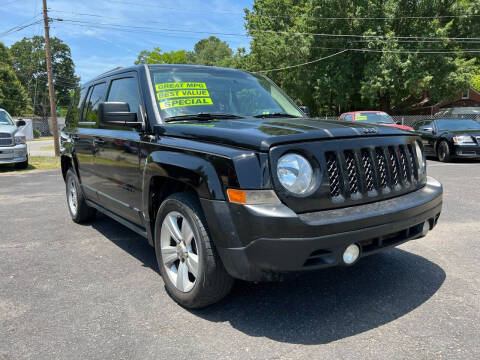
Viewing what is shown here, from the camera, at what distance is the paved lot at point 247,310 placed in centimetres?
241

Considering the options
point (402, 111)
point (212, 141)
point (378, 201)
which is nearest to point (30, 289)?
point (212, 141)

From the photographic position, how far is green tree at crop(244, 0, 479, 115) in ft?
92.1

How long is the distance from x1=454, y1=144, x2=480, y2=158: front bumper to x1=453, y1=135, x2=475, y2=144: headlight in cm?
14

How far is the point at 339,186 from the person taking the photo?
2.55 metres

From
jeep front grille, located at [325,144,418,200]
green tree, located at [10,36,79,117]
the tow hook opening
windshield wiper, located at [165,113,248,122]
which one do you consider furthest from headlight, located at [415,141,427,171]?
green tree, located at [10,36,79,117]

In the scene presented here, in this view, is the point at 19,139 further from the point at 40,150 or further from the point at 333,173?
the point at 333,173

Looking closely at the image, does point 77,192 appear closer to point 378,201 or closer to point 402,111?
point 378,201

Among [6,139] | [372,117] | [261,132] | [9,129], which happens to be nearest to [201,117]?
[261,132]

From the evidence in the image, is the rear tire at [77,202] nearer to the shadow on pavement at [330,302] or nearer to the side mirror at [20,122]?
the shadow on pavement at [330,302]

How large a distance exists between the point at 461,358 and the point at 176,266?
1.95 metres

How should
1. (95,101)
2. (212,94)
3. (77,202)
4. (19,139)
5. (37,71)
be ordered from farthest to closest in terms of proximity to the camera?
(37,71)
(19,139)
(77,202)
(95,101)
(212,94)

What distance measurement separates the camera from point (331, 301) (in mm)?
2971

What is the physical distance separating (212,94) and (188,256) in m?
1.59

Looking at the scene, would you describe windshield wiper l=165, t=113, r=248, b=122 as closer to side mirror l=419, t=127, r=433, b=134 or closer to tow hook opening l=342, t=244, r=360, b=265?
tow hook opening l=342, t=244, r=360, b=265
